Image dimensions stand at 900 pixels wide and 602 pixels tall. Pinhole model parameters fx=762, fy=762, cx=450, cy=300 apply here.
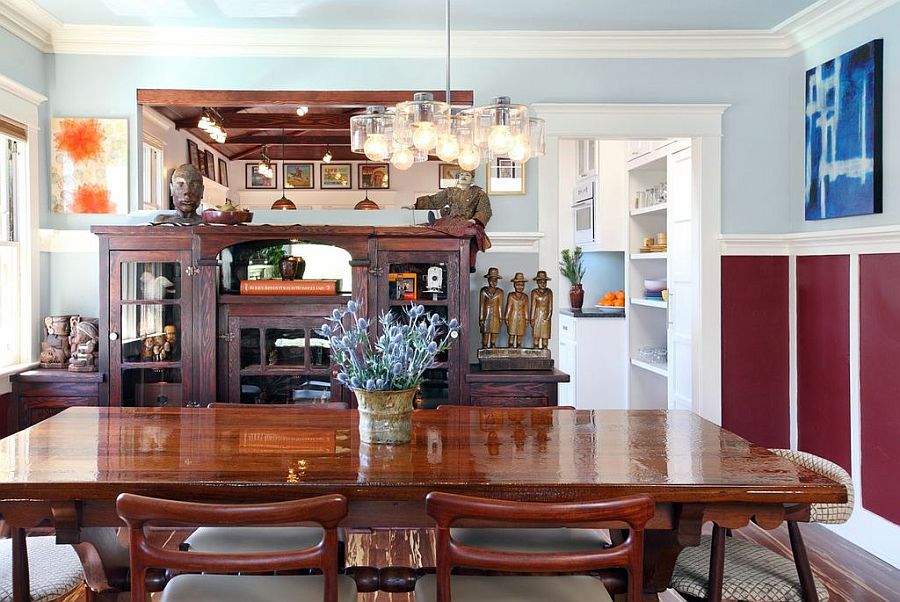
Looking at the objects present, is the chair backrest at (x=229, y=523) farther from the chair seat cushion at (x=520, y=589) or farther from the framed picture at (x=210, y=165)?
the framed picture at (x=210, y=165)

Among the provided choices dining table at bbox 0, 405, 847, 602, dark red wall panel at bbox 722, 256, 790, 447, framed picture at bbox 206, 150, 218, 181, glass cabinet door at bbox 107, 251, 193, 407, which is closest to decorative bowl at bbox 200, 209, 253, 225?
glass cabinet door at bbox 107, 251, 193, 407

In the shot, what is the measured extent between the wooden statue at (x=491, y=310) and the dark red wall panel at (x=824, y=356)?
180 centimetres

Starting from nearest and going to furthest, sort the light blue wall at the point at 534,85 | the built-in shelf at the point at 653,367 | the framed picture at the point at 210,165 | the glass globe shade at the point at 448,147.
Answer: the glass globe shade at the point at 448,147
the light blue wall at the point at 534,85
the built-in shelf at the point at 653,367
the framed picture at the point at 210,165

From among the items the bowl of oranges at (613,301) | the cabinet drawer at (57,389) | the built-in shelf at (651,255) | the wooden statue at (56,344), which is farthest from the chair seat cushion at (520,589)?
the bowl of oranges at (613,301)

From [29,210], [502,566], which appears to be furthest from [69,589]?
[29,210]

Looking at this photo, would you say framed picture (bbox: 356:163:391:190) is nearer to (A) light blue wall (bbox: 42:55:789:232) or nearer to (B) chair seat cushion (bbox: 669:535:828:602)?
(A) light blue wall (bbox: 42:55:789:232)

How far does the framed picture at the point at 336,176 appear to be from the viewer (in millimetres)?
9336

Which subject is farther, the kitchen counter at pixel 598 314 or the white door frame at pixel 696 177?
the kitchen counter at pixel 598 314

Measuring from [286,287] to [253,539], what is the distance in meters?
2.04

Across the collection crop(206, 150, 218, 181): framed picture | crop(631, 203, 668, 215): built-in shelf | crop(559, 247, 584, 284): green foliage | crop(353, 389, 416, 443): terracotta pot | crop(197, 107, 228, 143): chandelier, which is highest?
crop(206, 150, 218, 181): framed picture

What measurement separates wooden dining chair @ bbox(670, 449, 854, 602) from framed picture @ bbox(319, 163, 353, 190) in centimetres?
766

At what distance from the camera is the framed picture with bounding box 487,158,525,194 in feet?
15.0

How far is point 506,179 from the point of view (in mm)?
4594

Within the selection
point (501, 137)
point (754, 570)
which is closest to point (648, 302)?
point (501, 137)
